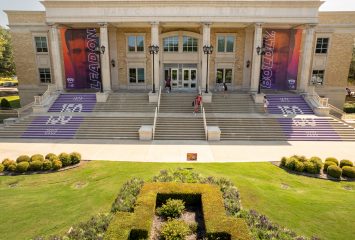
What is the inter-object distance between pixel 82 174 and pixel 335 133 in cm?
2087

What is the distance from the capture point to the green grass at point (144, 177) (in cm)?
873

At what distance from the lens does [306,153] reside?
723 inches

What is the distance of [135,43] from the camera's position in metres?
30.9

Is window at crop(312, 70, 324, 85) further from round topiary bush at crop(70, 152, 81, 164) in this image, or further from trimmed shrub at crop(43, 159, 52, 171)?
trimmed shrub at crop(43, 159, 52, 171)

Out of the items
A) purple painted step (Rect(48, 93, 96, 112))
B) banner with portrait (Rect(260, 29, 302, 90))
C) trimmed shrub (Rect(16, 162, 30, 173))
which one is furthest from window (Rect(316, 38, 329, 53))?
trimmed shrub (Rect(16, 162, 30, 173))

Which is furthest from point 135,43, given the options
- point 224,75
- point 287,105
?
point 287,105

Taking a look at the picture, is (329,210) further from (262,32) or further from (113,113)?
(262,32)

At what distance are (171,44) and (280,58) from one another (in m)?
12.9

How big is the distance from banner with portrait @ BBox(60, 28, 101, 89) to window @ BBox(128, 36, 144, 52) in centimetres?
382

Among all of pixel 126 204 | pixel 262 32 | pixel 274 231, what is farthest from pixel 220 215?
pixel 262 32

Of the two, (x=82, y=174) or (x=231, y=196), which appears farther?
(x=82, y=174)

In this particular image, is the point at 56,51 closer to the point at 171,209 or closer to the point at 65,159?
the point at 65,159

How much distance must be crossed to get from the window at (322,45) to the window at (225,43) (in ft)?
33.5

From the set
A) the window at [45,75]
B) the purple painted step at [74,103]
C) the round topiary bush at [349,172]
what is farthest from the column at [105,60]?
the round topiary bush at [349,172]
